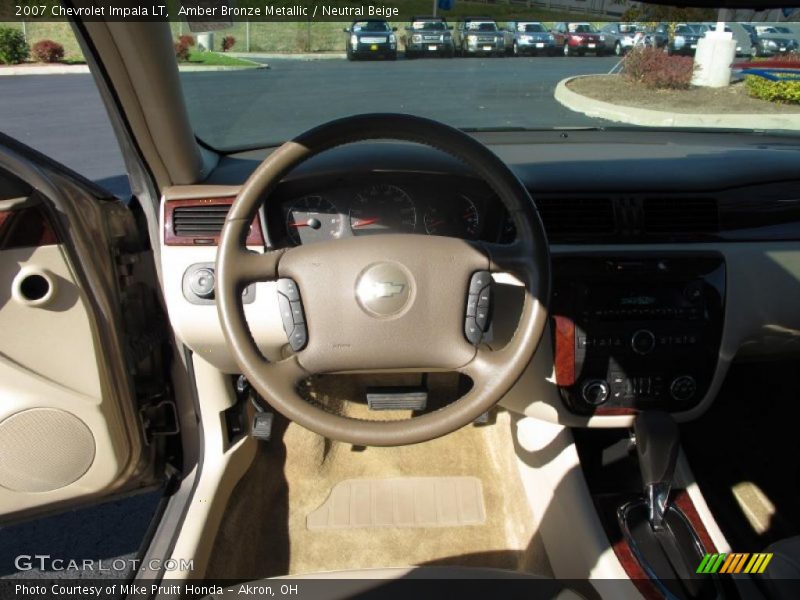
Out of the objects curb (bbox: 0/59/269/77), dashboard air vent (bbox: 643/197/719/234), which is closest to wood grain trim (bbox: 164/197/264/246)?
curb (bbox: 0/59/269/77)

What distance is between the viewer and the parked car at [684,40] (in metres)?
2.09

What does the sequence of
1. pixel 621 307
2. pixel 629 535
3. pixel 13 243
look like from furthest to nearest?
pixel 621 307, pixel 629 535, pixel 13 243

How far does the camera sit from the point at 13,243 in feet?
6.54

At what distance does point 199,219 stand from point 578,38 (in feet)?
4.57

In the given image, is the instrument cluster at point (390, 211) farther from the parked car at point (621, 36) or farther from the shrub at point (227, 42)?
the parked car at point (621, 36)

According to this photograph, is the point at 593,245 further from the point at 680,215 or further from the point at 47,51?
the point at 47,51

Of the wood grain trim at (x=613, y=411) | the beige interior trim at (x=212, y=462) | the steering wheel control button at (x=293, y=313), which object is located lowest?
the beige interior trim at (x=212, y=462)

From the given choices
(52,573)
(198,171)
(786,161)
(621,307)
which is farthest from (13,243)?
(786,161)

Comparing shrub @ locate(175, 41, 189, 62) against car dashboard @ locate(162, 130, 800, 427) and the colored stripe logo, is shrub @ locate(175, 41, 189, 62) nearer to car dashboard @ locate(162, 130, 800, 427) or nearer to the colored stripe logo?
car dashboard @ locate(162, 130, 800, 427)

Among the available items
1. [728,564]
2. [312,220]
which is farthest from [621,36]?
[728,564]

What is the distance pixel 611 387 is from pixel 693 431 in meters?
0.83

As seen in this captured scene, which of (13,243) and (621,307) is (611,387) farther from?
(13,243)

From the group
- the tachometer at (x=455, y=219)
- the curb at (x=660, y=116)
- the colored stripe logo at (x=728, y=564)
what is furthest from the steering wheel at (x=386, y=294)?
the curb at (x=660, y=116)

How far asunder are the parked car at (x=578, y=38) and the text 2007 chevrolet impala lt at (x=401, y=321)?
6cm
